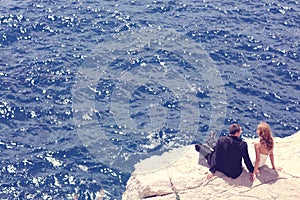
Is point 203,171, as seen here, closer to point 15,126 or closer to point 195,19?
point 15,126

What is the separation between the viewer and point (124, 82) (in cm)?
3203

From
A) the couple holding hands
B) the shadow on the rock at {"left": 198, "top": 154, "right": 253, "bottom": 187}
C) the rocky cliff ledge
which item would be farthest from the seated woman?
the rocky cliff ledge

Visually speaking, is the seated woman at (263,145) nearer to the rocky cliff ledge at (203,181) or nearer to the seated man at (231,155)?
the seated man at (231,155)

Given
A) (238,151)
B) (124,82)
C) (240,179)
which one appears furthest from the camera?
(124,82)

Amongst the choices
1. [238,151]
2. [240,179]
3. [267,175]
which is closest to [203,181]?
[240,179]

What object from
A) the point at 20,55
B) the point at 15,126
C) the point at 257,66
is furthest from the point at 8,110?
the point at 257,66

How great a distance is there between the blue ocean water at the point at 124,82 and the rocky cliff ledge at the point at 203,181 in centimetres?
449

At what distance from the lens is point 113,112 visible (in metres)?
29.7

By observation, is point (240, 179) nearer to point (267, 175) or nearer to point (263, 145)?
point (267, 175)

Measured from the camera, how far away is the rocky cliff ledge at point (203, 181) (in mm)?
17438

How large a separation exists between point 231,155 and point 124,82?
15655 mm

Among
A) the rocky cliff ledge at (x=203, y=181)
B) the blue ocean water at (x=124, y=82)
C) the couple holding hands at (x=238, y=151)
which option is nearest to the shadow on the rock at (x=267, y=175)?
the rocky cliff ledge at (x=203, y=181)

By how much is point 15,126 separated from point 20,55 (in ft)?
27.3

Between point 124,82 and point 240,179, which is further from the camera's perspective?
point 124,82
